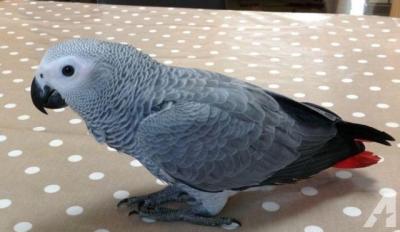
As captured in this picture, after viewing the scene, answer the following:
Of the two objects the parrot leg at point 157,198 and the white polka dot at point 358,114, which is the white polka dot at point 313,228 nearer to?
the parrot leg at point 157,198

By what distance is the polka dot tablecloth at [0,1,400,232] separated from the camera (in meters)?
0.57

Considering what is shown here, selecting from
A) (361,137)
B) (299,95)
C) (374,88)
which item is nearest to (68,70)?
(361,137)

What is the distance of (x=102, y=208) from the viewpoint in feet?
1.90

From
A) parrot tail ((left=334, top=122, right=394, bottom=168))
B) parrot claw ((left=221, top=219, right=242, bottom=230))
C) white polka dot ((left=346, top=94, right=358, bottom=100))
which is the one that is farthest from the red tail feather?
white polka dot ((left=346, top=94, right=358, bottom=100))

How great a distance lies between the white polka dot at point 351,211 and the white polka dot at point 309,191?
1.8 inches

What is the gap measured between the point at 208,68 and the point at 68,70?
0.50m

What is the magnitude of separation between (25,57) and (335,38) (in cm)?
72

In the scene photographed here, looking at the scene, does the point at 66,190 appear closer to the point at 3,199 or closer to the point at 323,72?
the point at 3,199

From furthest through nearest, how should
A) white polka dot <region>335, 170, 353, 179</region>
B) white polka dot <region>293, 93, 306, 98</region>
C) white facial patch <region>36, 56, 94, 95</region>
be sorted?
white polka dot <region>293, 93, 306, 98</region>
white polka dot <region>335, 170, 353, 179</region>
white facial patch <region>36, 56, 94, 95</region>

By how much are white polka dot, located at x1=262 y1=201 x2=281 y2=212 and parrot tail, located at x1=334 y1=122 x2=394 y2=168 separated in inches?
3.6

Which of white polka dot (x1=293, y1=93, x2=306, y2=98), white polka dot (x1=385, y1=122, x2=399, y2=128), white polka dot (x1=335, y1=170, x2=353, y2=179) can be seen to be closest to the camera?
white polka dot (x1=335, y1=170, x2=353, y2=179)

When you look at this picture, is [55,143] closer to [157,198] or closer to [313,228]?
[157,198]

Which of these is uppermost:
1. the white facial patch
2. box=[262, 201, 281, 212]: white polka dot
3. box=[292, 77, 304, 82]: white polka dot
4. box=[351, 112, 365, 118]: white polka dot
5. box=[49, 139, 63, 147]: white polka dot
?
the white facial patch

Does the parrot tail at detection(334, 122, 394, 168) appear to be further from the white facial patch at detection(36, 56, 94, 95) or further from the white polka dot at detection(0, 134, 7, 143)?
the white polka dot at detection(0, 134, 7, 143)
